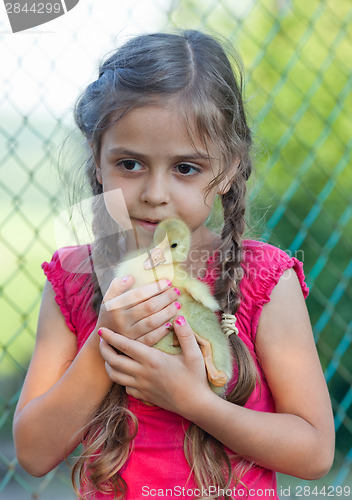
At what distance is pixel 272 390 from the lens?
1.04m

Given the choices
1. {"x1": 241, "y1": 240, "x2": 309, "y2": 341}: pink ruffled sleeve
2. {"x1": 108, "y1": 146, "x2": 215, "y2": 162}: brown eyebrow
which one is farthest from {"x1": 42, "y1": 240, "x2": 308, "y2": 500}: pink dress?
{"x1": 108, "y1": 146, "x2": 215, "y2": 162}: brown eyebrow

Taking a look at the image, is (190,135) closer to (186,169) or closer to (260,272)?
(186,169)

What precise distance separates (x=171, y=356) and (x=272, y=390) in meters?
0.22

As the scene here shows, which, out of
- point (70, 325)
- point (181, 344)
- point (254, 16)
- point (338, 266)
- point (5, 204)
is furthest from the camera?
point (338, 266)

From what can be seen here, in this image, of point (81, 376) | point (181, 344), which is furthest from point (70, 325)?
point (181, 344)

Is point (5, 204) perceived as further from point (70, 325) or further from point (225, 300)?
point (225, 300)

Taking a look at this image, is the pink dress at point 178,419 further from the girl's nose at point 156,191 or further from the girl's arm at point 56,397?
the girl's nose at point 156,191

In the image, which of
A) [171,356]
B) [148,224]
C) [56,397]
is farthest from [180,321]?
[56,397]

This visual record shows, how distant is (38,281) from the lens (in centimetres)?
188

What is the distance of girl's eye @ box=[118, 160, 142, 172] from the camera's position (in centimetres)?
99

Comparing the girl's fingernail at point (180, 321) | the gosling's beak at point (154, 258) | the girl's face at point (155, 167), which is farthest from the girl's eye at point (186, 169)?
the girl's fingernail at point (180, 321)

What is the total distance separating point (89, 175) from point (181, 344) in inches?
18.8

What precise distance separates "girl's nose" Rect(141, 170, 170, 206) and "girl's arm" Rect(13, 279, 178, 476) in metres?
0.14

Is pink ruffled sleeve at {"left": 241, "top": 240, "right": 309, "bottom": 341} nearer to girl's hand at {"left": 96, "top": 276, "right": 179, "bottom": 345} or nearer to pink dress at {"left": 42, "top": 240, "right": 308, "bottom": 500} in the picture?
pink dress at {"left": 42, "top": 240, "right": 308, "bottom": 500}
